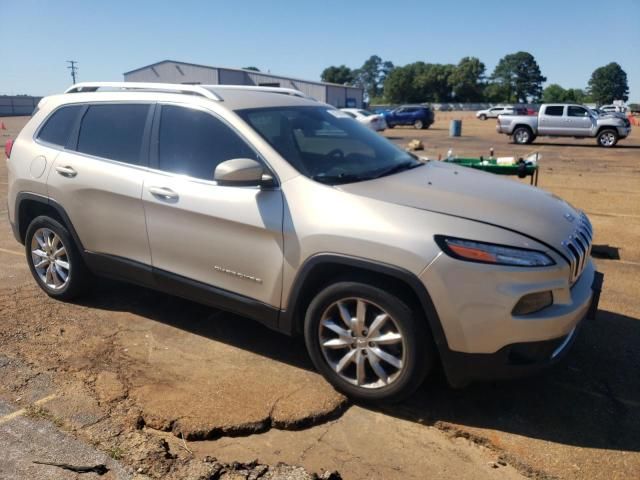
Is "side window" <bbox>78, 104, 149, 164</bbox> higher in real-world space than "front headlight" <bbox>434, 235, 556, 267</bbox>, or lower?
higher

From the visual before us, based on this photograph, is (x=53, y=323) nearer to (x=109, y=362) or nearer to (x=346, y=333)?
(x=109, y=362)

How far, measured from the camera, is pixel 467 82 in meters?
114

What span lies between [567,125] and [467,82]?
96510mm

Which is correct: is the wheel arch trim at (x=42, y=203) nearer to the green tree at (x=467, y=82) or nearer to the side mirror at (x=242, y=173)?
the side mirror at (x=242, y=173)

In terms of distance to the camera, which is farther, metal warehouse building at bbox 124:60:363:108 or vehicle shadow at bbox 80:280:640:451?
metal warehouse building at bbox 124:60:363:108

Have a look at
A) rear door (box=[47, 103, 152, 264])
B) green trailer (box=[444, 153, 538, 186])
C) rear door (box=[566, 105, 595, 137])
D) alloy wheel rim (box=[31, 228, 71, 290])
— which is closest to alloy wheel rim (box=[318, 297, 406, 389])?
rear door (box=[47, 103, 152, 264])

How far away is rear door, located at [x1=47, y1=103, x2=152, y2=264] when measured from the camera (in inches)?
161

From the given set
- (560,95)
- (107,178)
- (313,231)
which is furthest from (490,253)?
(560,95)

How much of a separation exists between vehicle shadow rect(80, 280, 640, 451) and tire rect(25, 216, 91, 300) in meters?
0.83

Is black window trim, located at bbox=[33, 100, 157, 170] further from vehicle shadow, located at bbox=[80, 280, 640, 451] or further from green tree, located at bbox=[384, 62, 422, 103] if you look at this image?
green tree, located at bbox=[384, 62, 422, 103]

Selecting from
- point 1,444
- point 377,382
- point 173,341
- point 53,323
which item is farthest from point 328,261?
point 53,323

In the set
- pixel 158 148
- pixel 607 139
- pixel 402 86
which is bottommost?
pixel 607 139

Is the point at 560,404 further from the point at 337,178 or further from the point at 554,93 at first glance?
the point at 554,93

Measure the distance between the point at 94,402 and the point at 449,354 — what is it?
2063 mm
